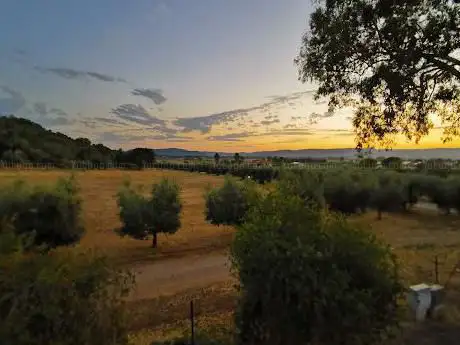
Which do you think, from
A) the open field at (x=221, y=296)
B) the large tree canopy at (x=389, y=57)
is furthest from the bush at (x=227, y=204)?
the large tree canopy at (x=389, y=57)

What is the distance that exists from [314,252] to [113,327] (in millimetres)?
3275

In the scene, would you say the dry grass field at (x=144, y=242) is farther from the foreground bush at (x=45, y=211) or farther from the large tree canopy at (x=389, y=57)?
the large tree canopy at (x=389, y=57)

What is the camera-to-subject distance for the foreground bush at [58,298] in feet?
18.6

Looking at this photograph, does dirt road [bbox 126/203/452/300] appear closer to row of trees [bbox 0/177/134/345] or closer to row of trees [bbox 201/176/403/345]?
row of trees [bbox 201/176/403/345]

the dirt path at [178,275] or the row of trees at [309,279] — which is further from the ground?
the row of trees at [309,279]

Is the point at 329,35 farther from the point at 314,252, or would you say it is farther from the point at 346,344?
the point at 346,344

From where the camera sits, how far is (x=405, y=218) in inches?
1781

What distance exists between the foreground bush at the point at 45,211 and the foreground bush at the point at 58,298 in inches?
780

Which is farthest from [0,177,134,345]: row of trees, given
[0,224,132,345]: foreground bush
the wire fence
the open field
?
the wire fence

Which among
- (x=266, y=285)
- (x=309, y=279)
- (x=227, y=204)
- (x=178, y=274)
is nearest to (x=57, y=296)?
(x=266, y=285)

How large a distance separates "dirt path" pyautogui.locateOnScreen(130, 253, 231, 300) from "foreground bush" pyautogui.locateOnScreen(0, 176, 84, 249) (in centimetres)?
524

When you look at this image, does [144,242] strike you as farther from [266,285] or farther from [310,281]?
[310,281]

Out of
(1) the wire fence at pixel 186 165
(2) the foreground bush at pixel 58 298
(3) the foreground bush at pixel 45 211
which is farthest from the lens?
(1) the wire fence at pixel 186 165

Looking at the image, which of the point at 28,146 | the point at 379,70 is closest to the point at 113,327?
the point at 379,70
